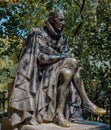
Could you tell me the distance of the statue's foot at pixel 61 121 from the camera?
5.48 meters

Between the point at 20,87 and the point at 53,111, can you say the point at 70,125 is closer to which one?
the point at 53,111

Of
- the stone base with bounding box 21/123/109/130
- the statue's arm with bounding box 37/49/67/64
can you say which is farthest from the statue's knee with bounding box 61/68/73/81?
the stone base with bounding box 21/123/109/130

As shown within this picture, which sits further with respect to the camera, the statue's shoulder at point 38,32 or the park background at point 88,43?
the park background at point 88,43

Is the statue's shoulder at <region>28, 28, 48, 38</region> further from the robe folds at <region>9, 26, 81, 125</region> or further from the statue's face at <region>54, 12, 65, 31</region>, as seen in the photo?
the statue's face at <region>54, 12, 65, 31</region>

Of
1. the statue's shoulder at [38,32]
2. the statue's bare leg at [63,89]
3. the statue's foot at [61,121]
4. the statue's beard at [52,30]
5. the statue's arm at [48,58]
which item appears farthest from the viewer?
the statue's beard at [52,30]

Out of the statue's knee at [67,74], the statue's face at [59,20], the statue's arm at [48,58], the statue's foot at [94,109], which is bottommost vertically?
the statue's foot at [94,109]

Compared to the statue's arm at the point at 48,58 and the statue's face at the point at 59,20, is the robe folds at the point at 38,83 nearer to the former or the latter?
the statue's arm at the point at 48,58

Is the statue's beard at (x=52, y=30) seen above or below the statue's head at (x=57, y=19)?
below

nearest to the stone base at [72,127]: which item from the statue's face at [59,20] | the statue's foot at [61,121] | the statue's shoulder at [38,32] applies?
the statue's foot at [61,121]

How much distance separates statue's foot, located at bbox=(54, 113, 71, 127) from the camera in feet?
18.0

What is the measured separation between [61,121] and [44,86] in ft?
1.87

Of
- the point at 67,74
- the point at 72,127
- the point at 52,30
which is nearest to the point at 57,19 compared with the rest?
the point at 52,30

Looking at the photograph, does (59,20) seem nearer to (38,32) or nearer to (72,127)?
(38,32)

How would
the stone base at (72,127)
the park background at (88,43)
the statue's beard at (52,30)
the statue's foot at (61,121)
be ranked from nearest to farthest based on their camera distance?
the stone base at (72,127)
the statue's foot at (61,121)
the statue's beard at (52,30)
the park background at (88,43)
